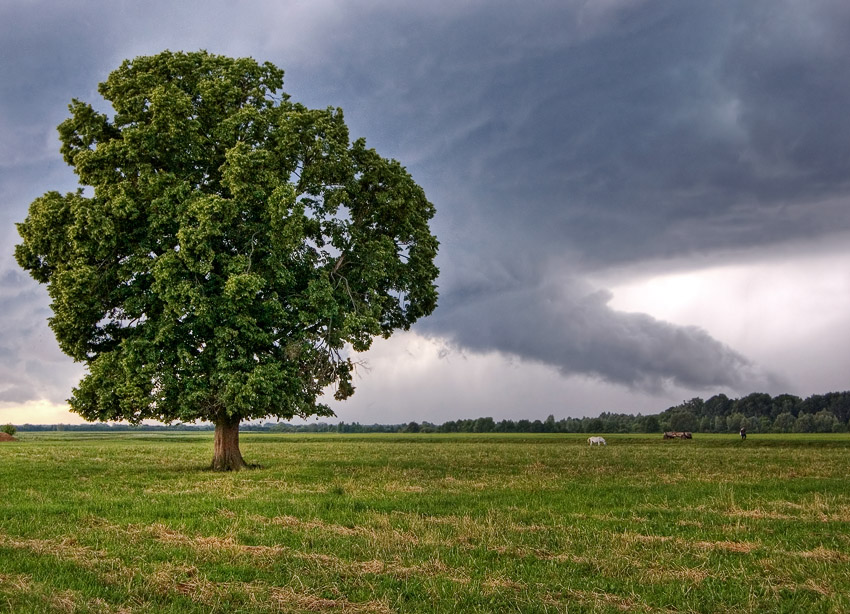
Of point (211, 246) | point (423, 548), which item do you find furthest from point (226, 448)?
point (423, 548)

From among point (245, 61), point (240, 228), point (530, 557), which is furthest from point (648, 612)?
point (245, 61)

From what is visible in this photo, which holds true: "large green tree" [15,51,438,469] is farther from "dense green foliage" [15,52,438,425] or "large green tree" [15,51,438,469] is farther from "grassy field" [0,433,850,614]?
"grassy field" [0,433,850,614]

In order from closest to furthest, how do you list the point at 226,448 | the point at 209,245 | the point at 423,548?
the point at 423,548 < the point at 209,245 < the point at 226,448

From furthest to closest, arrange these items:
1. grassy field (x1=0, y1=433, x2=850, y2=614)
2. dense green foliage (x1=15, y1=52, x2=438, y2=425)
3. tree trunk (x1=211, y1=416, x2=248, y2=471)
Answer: tree trunk (x1=211, y1=416, x2=248, y2=471) < dense green foliage (x1=15, y1=52, x2=438, y2=425) < grassy field (x1=0, y1=433, x2=850, y2=614)

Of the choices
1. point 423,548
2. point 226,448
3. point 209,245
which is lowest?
point 423,548

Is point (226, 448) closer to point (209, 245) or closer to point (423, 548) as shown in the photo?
point (209, 245)

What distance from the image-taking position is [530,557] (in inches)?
508

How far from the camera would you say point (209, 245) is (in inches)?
1163

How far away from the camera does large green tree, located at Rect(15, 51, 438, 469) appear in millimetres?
29359

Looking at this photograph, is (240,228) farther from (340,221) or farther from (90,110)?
(90,110)

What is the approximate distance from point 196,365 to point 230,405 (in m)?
2.49

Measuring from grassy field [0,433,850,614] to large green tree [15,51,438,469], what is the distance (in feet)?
18.9

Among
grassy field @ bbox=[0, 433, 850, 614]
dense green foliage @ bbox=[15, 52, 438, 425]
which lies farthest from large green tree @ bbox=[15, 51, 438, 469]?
grassy field @ bbox=[0, 433, 850, 614]

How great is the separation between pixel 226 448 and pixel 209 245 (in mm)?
10735
